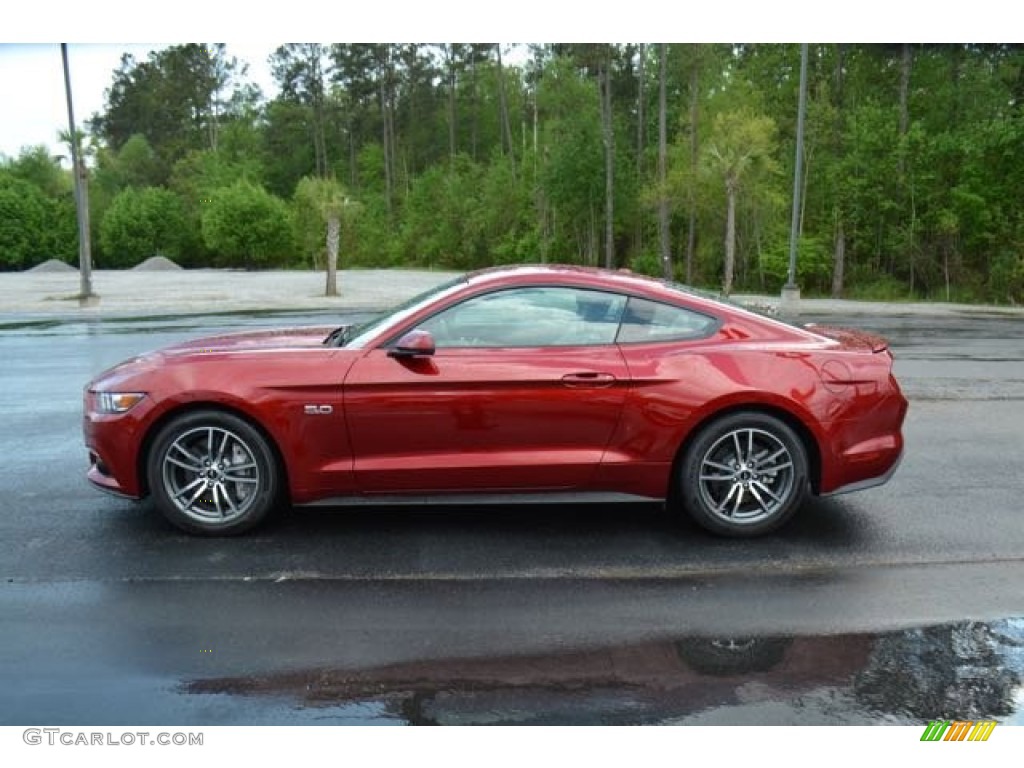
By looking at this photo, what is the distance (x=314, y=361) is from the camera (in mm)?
4859

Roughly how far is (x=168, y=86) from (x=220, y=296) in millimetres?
62172

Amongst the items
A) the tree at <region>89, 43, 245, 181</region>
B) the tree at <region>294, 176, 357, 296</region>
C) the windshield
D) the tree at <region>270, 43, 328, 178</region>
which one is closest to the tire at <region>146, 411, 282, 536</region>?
the windshield

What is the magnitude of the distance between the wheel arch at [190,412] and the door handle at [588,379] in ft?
5.19

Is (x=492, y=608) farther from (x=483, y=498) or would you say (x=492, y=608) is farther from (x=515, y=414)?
(x=515, y=414)

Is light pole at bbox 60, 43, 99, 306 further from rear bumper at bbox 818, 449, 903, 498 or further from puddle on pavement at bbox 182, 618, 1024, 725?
puddle on pavement at bbox 182, 618, 1024, 725

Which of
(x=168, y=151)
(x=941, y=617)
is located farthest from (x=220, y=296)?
(x=168, y=151)

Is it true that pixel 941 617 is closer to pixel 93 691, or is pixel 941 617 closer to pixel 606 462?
pixel 606 462

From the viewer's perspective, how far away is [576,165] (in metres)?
48.3

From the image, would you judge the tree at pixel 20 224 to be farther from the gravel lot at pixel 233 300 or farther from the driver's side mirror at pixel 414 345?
the driver's side mirror at pixel 414 345

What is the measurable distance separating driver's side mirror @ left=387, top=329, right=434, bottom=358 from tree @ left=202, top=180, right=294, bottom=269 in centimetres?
6193

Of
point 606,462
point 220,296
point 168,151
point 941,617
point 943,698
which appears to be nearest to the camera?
point 943,698

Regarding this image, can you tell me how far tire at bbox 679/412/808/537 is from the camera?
490 cm

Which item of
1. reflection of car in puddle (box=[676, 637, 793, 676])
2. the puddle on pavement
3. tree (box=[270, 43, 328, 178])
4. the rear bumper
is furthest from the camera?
tree (box=[270, 43, 328, 178])

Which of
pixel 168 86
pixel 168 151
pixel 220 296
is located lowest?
pixel 220 296
